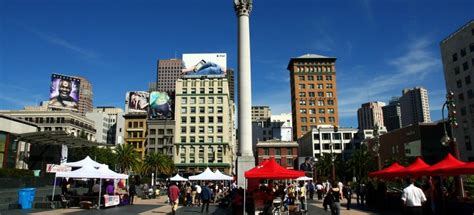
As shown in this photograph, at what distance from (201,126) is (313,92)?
137ft

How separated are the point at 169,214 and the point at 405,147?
70226mm

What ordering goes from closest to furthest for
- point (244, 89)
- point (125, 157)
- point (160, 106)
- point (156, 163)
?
point (244, 89) → point (125, 157) → point (156, 163) → point (160, 106)

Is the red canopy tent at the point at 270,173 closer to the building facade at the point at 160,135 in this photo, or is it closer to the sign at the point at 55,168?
the sign at the point at 55,168

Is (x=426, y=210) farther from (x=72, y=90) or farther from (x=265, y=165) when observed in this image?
(x=72, y=90)

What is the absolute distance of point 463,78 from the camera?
2731 inches

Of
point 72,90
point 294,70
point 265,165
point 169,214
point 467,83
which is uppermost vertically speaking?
point 294,70

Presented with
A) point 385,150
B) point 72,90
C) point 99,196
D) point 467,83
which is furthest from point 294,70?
point 99,196

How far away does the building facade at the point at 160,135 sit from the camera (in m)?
106

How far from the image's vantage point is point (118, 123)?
488 ft

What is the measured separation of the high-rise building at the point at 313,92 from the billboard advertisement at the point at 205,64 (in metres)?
30.8

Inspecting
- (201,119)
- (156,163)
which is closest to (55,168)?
(156,163)

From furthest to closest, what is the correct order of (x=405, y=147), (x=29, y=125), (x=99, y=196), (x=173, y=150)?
(x=173, y=150) < (x=405, y=147) < (x=29, y=125) < (x=99, y=196)

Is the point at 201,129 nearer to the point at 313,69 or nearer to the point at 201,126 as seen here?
the point at 201,126

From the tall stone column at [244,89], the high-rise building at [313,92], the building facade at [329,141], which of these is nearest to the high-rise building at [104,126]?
the high-rise building at [313,92]
